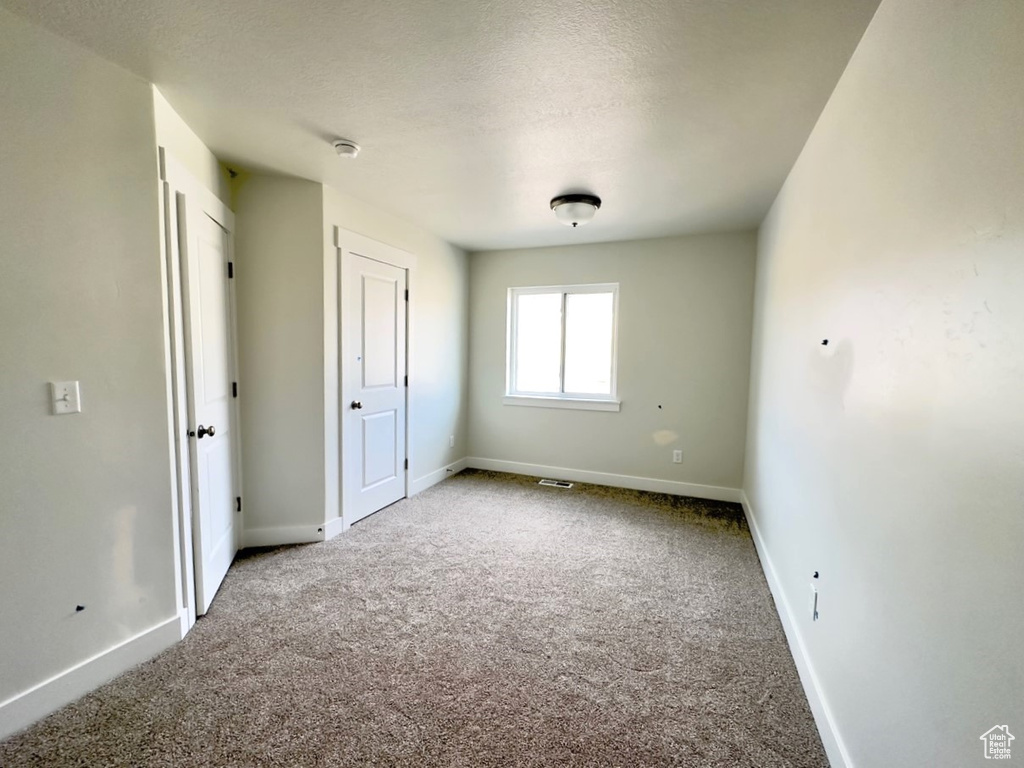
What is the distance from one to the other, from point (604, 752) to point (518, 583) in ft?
3.55

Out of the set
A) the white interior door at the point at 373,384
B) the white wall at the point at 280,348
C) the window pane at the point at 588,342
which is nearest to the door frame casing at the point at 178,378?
the white wall at the point at 280,348

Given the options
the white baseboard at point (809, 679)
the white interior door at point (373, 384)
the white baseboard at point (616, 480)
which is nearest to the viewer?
the white baseboard at point (809, 679)

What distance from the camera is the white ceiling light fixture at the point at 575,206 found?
2.87m

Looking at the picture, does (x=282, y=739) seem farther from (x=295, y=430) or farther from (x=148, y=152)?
(x=148, y=152)

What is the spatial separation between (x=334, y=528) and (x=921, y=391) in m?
3.14

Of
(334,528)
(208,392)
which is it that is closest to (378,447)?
(334,528)

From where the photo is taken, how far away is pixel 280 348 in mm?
2758

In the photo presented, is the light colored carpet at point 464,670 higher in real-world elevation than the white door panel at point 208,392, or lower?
lower

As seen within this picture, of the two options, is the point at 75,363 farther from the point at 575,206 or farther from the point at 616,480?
the point at 616,480

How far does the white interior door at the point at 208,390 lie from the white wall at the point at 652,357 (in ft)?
8.42

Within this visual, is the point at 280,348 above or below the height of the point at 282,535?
above

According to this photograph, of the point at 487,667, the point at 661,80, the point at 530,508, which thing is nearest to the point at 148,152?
the point at 661,80

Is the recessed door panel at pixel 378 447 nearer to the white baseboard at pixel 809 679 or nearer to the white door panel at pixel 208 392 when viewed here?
the white door panel at pixel 208 392

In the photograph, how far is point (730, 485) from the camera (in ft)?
12.6
